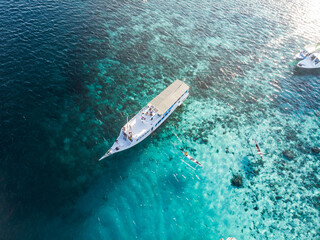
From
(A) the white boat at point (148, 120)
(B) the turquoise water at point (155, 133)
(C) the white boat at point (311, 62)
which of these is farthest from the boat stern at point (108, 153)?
(C) the white boat at point (311, 62)

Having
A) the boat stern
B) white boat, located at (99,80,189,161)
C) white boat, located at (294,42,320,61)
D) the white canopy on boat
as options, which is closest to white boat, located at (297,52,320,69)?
white boat, located at (294,42,320,61)

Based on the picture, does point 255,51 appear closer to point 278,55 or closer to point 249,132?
point 278,55

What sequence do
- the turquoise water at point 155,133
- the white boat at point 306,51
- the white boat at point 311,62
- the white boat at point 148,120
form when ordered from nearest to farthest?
the turquoise water at point 155,133 < the white boat at point 148,120 < the white boat at point 311,62 < the white boat at point 306,51

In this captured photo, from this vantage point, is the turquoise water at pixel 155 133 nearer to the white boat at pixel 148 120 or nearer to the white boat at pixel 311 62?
the white boat at pixel 148 120

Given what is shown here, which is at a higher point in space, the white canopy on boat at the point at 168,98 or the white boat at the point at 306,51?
the white boat at the point at 306,51

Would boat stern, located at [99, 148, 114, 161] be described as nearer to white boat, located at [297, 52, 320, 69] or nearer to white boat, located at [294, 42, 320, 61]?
white boat, located at [297, 52, 320, 69]

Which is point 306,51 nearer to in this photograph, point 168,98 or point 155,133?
point 168,98

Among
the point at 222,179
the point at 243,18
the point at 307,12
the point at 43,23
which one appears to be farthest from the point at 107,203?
the point at 307,12

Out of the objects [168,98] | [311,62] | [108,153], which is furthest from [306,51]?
[108,153]
